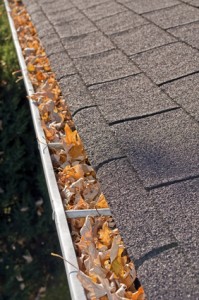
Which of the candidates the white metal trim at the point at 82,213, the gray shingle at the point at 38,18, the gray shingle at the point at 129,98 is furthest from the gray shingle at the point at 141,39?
A: the white metal trim at the point at 82,213

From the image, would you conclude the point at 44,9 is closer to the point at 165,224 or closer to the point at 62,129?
Result: the point at 62,129

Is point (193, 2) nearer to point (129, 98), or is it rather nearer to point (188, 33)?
point (188, 33)

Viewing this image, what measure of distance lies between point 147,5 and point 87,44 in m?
0.75

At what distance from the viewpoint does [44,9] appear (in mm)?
4715

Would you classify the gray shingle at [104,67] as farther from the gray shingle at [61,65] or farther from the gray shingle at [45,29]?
the gray shingle at [45,29]

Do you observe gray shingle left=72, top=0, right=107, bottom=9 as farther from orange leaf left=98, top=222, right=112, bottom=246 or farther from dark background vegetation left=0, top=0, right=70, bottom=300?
orange leaf left=98, top=222, right=112, bottom=246

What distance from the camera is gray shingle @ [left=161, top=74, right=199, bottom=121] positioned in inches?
86.1

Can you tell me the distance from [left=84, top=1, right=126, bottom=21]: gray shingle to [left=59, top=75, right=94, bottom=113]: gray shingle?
1.25 meters

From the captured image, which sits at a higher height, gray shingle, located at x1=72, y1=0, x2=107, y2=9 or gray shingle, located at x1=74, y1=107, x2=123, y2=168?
gray shingle, located at x1=74, y1=107, x2=123, y2=168

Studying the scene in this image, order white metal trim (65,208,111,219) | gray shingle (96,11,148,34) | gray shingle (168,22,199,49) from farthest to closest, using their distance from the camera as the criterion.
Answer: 1. gray shingle (96,11,148,34)
2. gray shingle (168,22,199,49)
3. white metal trim (65,208,111,219)

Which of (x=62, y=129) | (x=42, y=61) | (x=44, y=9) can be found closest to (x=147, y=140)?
(x=62, y=129)

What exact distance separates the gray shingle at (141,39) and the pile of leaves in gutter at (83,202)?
1.57 ft

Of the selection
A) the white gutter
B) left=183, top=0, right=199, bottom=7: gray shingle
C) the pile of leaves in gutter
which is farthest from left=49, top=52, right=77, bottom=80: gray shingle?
left=183, top=0, right=199, bottom=7: gray shingle

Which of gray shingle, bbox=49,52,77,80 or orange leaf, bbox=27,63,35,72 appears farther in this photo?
orange leaf, bbox=27,63,35,72
